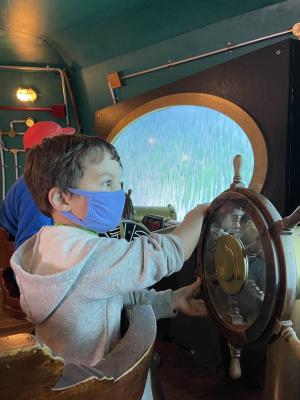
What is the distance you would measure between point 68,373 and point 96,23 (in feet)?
8.45

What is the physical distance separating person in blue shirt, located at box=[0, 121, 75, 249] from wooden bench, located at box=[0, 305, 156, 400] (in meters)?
1.00

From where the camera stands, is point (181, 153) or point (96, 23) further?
point (96, 23)

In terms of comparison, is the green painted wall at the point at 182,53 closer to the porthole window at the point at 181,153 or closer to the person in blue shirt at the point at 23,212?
the porthole window at the point at 181,153

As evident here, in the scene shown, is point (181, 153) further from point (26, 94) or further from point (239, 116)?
point (26, 94)

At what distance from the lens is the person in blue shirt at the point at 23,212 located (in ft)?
5.46

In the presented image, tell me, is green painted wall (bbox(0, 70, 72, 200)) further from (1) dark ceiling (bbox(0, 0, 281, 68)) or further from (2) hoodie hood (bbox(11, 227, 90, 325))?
(2) hoodie hood (bbox(11, 227, 90, 325))

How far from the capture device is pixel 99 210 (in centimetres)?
84

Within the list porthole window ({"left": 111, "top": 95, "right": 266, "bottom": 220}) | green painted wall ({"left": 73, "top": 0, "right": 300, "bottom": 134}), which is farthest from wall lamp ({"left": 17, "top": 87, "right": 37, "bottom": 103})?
porthole window ({"left": 111, "top": 95, "right": 266, "bottom": 220})

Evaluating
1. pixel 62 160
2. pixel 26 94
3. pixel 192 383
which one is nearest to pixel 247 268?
pixel 62 160

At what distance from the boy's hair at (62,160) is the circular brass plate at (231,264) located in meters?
0.34

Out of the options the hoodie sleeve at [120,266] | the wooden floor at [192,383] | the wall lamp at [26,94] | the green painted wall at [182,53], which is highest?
the wall lamp at [26,94]

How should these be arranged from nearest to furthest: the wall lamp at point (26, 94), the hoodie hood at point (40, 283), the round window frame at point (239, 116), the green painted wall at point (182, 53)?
1. the hoodie hood at point (40, 283)
2. the round window frame at point (239, 116)
3. the green painted wall at point (182, 53)
4. the wall lamp at point (26, 94)

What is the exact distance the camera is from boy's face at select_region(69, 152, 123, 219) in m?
0.83

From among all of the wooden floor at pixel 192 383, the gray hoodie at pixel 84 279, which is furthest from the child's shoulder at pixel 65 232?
the wooden floor at pixel 192 383
